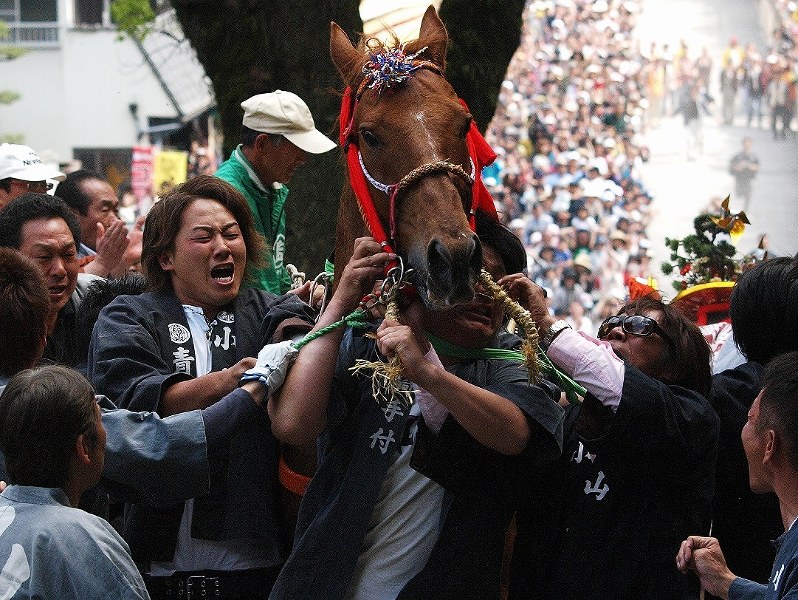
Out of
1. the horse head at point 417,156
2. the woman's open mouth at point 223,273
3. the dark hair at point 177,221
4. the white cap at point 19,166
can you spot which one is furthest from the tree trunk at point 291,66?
the horse head at point 417,156

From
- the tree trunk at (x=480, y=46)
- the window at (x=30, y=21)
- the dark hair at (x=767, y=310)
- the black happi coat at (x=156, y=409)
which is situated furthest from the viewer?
the window at (x=30, y=21)

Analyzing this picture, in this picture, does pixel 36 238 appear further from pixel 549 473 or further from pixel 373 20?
pixel 373 20

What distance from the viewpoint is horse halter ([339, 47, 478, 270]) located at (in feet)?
11.4

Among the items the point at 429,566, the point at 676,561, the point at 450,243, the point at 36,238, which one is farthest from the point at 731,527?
the point at 36,238

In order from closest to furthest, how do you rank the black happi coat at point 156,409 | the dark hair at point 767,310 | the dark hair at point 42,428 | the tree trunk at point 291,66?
the dark hair at point 42,428
the black happi coat at point 156,409
the dark hair at point 767,310
the tree trunk at point 291,66

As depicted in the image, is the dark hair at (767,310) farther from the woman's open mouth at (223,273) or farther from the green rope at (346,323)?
the woman's open mouth at (223,273)

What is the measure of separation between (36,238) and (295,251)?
290 cm

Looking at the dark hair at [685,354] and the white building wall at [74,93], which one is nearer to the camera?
the dark hair at [685,354]

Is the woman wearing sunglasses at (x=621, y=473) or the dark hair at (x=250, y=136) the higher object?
the dark hair at (x=250, y=136)

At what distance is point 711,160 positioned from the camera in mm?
28078

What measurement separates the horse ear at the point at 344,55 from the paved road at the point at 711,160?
1775 centimetres

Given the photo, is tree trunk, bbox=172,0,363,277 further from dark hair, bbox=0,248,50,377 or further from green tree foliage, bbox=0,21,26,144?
green tree foliage, bbox=0,21,26,144

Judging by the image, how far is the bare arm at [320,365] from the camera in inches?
137

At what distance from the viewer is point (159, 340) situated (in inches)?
160
